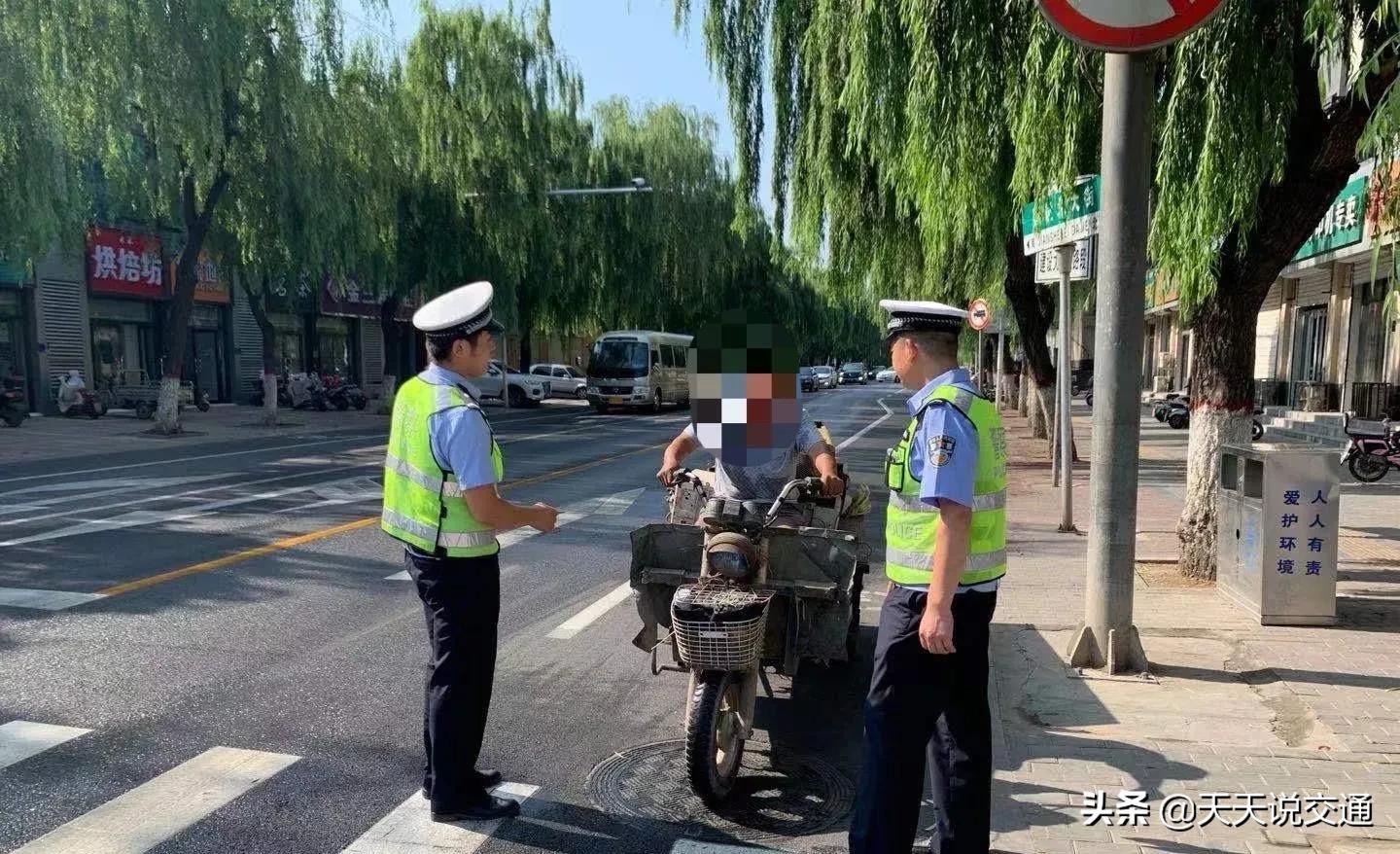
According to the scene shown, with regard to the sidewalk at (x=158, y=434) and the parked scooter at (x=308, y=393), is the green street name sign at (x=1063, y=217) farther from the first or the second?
the parked scooter at (x=308, y=393)

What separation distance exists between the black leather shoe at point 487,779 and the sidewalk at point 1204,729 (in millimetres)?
1950

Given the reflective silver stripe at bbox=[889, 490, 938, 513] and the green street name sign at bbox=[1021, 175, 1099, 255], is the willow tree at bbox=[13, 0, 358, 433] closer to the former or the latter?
the green street name sign at bbox=[1021, 175, 1099, 255]

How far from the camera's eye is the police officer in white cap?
345cm

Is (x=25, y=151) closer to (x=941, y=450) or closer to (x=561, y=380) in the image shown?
(x=941, y=450)

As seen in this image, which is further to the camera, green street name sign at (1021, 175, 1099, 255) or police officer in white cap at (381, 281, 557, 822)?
green street name sign at (1021, 175, 1099, 255)

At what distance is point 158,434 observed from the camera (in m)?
19.7

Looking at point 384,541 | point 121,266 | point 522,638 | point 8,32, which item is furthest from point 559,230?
point 522,638

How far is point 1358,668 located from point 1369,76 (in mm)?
3616

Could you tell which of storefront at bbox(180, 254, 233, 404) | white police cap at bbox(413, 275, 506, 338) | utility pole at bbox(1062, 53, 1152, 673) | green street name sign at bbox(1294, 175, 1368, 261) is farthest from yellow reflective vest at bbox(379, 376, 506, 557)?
storefront at bbox(180, 254, 233, 404)

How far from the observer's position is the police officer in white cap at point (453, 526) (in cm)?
345

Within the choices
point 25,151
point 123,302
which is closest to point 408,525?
point 25,151

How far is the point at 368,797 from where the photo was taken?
12.0 feet

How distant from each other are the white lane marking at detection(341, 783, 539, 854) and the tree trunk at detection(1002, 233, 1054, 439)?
11.2 meters

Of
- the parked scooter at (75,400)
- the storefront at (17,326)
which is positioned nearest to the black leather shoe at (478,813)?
the storefront at (17,326)
